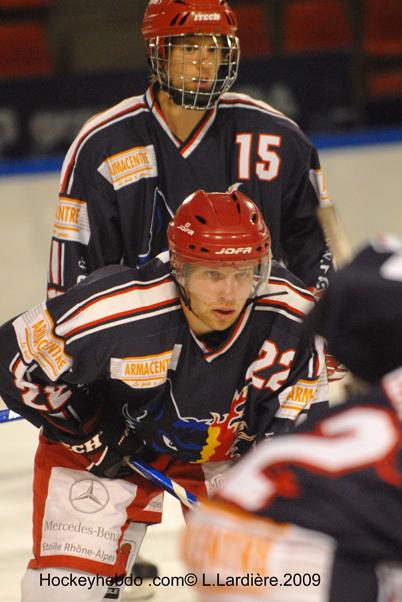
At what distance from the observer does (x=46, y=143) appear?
6598mm

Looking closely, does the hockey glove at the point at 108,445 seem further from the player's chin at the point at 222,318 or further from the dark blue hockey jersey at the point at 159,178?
the dark blue hockey jersey at the point at 159,178

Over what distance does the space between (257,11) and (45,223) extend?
293 cm

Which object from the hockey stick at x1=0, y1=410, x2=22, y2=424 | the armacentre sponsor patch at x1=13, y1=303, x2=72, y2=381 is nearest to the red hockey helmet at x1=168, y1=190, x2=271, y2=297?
the armacentre sponsor patch at x1=13, y1=303, x2=72, y2=381

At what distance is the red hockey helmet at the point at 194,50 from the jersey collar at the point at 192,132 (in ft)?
0.22

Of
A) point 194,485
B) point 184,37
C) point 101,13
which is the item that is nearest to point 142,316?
point 194,485

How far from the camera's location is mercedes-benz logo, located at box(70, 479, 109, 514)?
2319 millimetres

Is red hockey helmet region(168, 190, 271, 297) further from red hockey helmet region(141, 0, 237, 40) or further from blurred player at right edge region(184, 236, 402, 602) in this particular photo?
blurred player at right edge region(184, 236, 402, 602)

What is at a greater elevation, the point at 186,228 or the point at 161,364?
the point at 186,228

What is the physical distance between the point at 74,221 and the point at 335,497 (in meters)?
1.83

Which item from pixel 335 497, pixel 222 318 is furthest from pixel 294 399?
pixel 335 497

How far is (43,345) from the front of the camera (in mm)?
2213

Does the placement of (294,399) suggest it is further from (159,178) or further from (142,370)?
(159,178)

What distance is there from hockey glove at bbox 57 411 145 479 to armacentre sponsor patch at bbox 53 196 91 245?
0.54m

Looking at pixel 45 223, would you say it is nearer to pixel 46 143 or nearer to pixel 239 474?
pixel 46 143
